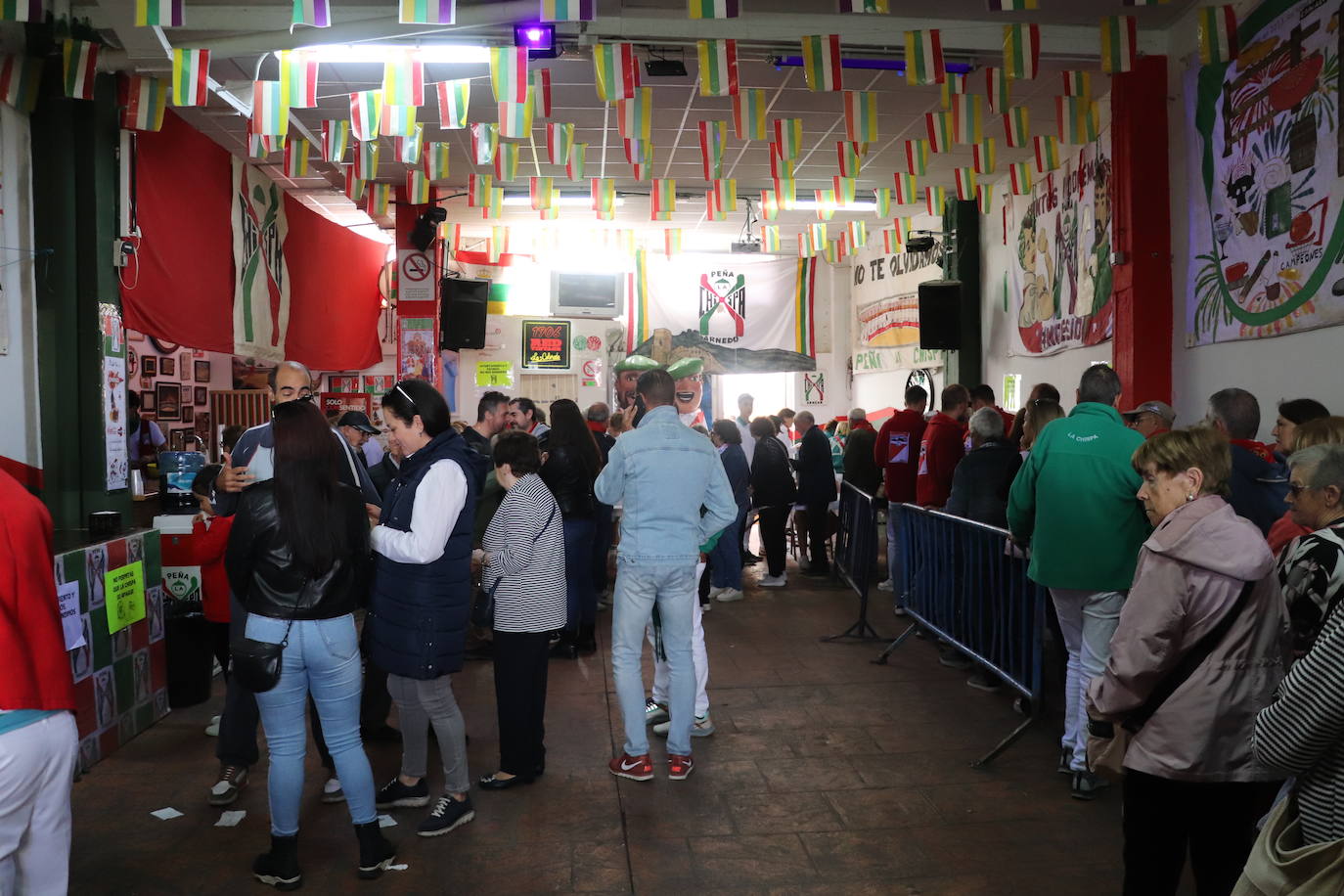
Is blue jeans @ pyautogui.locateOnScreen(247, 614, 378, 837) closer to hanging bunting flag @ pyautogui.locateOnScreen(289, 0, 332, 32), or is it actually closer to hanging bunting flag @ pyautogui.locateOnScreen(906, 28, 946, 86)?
hanging bunting flag @ pyautogui.locateOnScreen(289, 0, 332, 32)

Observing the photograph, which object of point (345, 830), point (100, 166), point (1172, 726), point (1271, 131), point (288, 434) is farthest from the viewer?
→ point (100, 166)

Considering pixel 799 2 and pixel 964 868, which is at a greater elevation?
pixel 799 2

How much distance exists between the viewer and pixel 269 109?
24.0 ft

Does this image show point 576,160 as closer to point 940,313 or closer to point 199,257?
point 199,257

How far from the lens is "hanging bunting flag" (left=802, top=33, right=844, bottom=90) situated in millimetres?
6863

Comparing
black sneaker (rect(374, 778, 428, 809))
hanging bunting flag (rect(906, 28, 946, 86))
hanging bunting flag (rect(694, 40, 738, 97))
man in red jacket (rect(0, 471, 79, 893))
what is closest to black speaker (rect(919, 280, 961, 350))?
hanging bunting flag (rect(906, 28, 946, 86))

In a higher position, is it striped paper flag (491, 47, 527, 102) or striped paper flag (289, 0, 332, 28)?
striped paper flag (491, 47, 527, 102)

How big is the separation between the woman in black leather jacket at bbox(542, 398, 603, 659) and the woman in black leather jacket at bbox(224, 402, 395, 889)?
2.64m

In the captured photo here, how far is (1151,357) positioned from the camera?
7.71 meters

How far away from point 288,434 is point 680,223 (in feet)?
38.1

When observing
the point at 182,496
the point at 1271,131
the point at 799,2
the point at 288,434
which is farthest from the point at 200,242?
the point at 1271,131

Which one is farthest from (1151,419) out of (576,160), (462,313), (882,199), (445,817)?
(462,313)

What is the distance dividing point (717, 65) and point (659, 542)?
156 inches

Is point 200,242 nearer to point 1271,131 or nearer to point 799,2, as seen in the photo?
point 799,2
